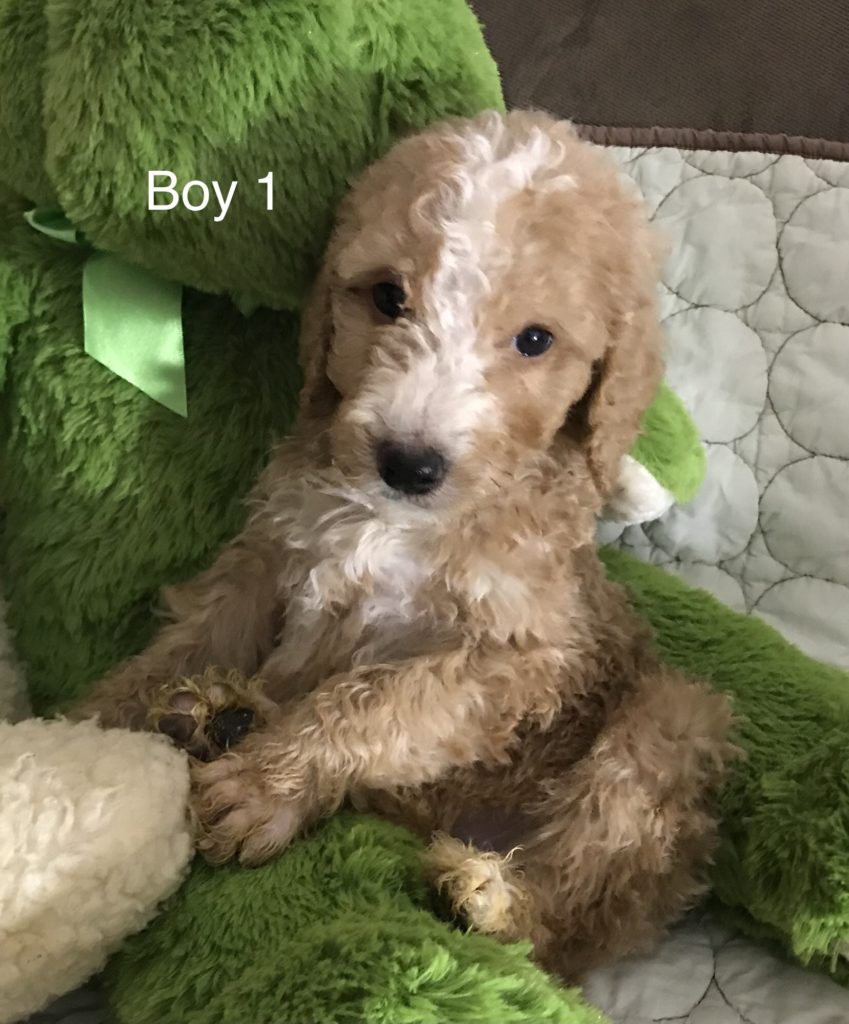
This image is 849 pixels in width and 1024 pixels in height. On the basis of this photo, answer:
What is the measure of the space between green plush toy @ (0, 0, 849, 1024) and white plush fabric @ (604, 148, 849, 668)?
0.27 metres

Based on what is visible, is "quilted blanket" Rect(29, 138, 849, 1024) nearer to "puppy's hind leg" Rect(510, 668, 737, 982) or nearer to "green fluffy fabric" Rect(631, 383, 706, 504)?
"green fluffy fabric" Rect(631, 383, 706, 504)

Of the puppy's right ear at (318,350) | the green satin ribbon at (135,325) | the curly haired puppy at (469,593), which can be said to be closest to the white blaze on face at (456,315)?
the curly haired puppy at (469,593)

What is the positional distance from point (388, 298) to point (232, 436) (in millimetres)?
415

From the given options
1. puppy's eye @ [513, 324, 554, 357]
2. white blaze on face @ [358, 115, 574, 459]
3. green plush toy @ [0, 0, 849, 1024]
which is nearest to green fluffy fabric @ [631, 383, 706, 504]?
green plush toy @ [0, 0, 849, 1024]

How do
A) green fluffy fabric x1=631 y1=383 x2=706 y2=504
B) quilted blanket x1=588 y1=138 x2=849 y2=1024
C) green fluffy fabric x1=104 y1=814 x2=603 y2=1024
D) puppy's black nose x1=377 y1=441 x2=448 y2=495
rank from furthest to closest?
1. quilted blanket x1=588 y1=138 x2=849 y2=1024
2. green fluffy fabric x1=631 y1=383 x2=706 y2=504
3. puppy's black nose x1=377 y1=441 x2=448 y2=495
4. green fluffy fabric x1=104 y1=814 x2=603 y2=1024

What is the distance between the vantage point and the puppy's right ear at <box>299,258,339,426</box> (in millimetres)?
1661

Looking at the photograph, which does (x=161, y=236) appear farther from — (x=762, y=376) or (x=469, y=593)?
(x=762, y=376)

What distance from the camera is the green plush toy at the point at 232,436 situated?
133cm

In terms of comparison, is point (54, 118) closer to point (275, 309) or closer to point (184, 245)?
point (184, 245)

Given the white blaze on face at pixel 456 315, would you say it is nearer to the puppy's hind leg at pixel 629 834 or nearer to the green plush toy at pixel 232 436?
the green plush toy at pixel 232 436

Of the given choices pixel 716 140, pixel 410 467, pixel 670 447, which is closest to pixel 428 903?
pixel 410 467

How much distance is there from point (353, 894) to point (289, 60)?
1134 millimetres

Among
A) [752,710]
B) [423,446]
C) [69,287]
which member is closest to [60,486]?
[69,287]

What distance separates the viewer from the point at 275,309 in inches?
72.6
